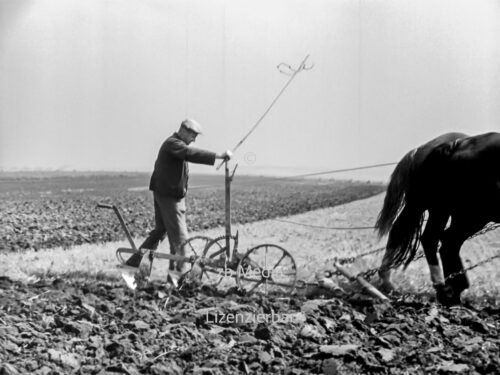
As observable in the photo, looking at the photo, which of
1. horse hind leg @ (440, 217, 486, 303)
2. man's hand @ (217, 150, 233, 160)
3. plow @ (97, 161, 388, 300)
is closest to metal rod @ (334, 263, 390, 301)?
plow @ (97, 161, 388, 300)

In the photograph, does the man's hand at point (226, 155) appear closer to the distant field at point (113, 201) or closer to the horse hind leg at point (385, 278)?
the distant field at point (113, 201)

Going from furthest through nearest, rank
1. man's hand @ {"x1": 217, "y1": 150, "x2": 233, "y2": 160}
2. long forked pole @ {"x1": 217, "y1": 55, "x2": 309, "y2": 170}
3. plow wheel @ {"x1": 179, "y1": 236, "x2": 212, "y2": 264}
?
long forked pole @ {"x1": 217, "y1": 55, "x2": 309, "y2": 170} < plow wheel @ {"x1": 179, "y1": 236, "x2": 212, "y2": 264} < man's hand @ {"x1": 217, "y1": 150, "x2": 233, "y2": 160}

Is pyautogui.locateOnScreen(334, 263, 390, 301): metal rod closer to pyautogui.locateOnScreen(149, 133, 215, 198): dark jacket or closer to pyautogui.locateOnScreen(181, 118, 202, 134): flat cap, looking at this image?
pyautogui.locateOnScreen(149, 133, 215, 198): dark jacket

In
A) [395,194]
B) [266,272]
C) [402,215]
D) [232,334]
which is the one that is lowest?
[232,334]

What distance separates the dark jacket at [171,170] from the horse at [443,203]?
55.3 inches

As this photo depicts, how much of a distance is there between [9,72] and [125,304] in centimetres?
242

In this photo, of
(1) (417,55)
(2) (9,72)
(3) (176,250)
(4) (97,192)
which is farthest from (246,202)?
(2) (9,72)

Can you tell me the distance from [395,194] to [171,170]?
1.57m

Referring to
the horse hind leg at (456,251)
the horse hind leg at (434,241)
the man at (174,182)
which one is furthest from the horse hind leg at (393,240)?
the man at (174,182)

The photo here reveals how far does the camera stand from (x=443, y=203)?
479cm

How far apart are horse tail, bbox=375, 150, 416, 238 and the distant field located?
456 mm

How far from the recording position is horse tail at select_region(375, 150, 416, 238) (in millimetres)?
4891

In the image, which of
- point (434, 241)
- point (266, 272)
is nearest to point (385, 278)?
point (434, 241)

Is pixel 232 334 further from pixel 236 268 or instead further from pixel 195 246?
pixel 195 246
